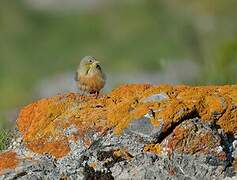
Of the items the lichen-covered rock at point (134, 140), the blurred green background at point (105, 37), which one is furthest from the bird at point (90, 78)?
the blurred green background at point (105, 37)

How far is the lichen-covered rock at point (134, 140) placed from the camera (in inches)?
377

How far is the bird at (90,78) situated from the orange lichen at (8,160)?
1486mm

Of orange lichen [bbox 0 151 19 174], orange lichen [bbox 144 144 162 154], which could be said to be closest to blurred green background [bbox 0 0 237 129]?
orange lichen [bbox 0 151 19 174]

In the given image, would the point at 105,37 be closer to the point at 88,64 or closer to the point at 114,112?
the point at 88,64

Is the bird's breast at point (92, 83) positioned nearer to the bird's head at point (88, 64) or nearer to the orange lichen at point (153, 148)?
the bird's head at point (88, 64)

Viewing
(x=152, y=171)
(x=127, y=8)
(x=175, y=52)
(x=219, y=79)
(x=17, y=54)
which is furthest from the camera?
(x=127, y=8)

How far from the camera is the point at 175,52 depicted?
30672 millimetres

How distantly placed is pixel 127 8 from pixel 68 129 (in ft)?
93.5

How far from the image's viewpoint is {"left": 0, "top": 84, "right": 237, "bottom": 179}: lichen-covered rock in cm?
958

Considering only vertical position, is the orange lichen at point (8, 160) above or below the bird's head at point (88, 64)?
below

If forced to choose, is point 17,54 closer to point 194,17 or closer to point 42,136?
point 194,17

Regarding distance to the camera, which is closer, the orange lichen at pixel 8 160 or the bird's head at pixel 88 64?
the orange lichen at pixel 8 160

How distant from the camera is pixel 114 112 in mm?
10055

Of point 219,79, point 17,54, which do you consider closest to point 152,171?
point 219,79
